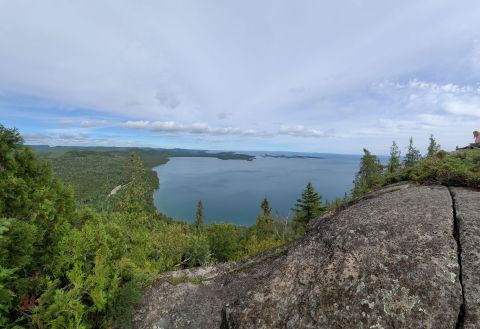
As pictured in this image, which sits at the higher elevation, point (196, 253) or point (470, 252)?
point (470, 252)

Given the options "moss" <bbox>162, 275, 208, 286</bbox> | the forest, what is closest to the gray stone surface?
the forest

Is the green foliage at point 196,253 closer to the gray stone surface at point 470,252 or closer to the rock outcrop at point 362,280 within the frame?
the rock outcrop at point 362,280

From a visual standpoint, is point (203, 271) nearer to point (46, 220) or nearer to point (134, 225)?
point (46, 220)

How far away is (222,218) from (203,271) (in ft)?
407

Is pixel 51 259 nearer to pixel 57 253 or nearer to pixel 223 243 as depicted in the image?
pixel 57 253

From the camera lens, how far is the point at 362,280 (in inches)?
203

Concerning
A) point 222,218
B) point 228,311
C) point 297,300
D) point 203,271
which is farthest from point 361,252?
point 222,218

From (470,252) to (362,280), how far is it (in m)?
2.00

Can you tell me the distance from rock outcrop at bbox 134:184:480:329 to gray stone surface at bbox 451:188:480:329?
0.6 inches

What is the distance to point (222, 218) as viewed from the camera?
5128 inches

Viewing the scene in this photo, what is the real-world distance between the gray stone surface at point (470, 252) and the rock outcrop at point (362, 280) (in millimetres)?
15

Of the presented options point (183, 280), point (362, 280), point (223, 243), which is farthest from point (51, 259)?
point (223, 243)

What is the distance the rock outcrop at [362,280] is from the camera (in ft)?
15.0

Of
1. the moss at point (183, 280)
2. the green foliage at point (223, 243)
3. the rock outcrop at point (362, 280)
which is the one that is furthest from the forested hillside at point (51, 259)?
the green foliage at point (223, 243)
